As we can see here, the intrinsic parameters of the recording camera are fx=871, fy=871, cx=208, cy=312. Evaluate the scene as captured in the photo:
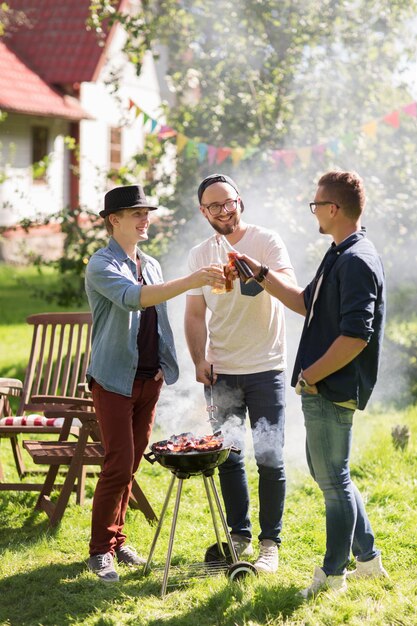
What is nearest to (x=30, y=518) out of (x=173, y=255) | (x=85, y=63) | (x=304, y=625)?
(x=304, y=625)

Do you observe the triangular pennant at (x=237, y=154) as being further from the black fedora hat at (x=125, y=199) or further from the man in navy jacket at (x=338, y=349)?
the man in navy jacket at (x=338, y=349)

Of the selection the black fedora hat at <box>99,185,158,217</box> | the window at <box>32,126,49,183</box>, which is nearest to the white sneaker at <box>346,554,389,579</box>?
the black fedora hat at <box>99,185,158,217</box>

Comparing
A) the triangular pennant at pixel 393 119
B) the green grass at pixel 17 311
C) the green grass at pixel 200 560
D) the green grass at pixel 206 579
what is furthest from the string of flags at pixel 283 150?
the green grass at pixel 206 579

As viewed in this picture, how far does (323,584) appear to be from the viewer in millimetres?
4055

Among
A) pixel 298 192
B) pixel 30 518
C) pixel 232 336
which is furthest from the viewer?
pixel 298 192

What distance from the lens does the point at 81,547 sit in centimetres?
500

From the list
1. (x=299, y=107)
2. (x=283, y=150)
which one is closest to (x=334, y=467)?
(x=283, y=150)

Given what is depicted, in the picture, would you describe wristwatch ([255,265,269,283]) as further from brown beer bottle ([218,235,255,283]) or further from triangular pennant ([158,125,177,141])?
triangular pennant ([158,125,177,141])

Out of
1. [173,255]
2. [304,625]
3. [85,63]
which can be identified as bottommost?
[304,625]

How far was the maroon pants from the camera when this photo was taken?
14.7 ft

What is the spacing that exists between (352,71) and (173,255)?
2813 millimetres

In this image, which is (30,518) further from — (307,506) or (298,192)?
(298,192)

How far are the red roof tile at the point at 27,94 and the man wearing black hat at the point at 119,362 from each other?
1327 centimetres

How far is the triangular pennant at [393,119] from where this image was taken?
862 cm
